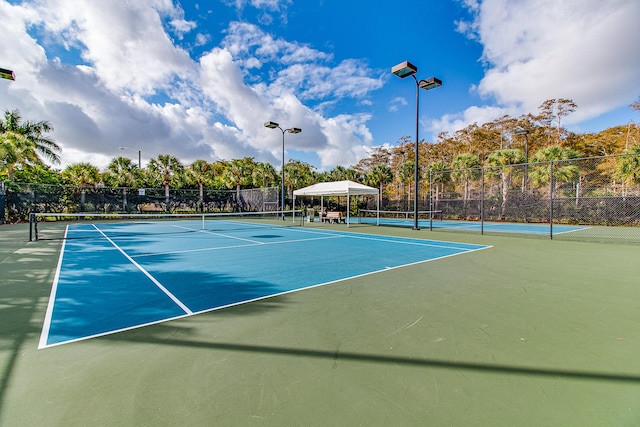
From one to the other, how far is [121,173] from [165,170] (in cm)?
407

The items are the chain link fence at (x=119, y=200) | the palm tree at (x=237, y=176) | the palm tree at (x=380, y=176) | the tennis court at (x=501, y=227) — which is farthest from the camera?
the palm tree at (x=380, y=176)

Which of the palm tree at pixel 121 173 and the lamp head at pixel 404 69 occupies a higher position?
the lamp head at pixel 404 69

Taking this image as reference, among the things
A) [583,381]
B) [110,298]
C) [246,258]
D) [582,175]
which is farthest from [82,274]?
[582,175]

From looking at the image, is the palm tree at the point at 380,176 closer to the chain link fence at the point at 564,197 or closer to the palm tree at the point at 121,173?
the chain link fence at the point at 564,197

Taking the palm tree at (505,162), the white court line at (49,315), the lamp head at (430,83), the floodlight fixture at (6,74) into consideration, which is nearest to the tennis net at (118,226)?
the floodlight fixture at (6,74)

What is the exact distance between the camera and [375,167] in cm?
3703

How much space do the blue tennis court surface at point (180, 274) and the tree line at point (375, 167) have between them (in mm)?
18331

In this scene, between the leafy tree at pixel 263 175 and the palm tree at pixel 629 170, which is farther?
the leafy tree at pixel 263 175

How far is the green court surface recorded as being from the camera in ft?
6.75

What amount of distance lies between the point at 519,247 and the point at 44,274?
13.1 m

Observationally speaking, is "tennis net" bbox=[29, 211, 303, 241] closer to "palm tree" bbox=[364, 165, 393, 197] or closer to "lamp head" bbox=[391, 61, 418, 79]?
"lamp head" bbox=[391, 61, 418, 79]

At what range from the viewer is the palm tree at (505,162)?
928 inches

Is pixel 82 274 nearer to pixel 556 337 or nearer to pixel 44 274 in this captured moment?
pixel 44 274

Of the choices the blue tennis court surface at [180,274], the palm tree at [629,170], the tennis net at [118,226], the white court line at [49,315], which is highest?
the palm tree at [629,170]
